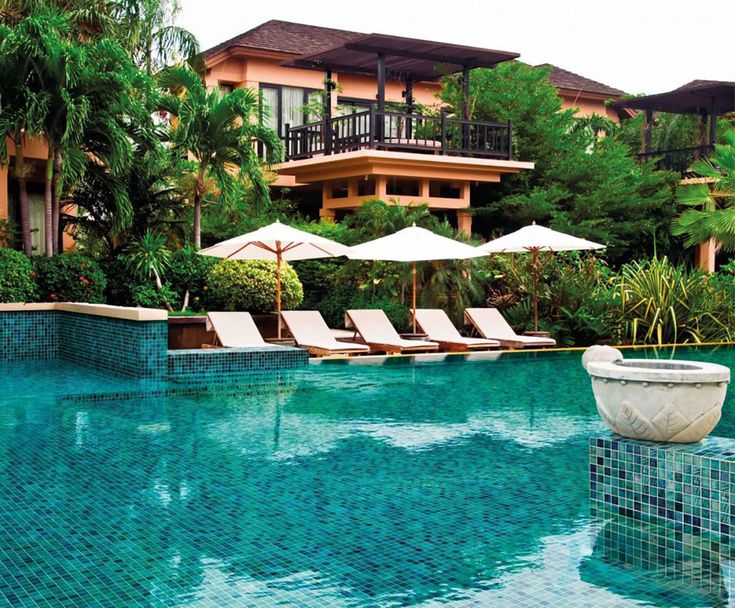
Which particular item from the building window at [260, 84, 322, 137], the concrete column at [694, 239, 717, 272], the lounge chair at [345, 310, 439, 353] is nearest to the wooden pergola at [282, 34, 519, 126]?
the building window at [260, 84, 322, 137]

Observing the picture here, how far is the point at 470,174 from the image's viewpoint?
78.1ft

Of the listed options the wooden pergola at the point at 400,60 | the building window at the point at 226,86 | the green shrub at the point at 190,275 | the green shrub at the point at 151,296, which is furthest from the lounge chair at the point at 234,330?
the building window at the point at 226,86

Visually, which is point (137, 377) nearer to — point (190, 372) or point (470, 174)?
point (190, 372)

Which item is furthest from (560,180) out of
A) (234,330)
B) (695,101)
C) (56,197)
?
(56,197)

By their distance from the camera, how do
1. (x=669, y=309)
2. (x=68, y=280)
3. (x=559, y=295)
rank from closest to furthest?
(x=68, y=280)
(x=669, y=309)
(x=559, y=295)

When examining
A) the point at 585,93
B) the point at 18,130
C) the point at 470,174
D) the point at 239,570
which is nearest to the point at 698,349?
the point at 470,174

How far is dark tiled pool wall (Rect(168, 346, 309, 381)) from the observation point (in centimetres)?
1248

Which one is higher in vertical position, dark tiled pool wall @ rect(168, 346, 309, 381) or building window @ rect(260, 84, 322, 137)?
building window @ rect(260, 84, 322, 137)

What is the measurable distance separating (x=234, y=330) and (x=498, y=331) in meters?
4.96

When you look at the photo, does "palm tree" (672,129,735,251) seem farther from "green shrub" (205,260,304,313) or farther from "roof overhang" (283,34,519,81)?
"green shrub" (205,260,304,313)

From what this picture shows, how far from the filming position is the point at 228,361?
12875mm

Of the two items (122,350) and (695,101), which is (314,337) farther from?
(695,101)

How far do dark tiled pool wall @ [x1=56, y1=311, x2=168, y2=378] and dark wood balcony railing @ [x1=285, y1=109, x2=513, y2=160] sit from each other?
10.0 meters

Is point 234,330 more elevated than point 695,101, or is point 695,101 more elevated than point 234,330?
point 695,101
